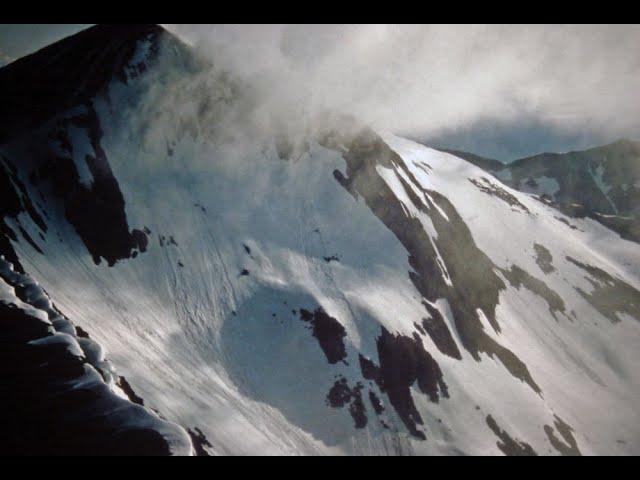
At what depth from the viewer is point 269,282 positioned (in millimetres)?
57750

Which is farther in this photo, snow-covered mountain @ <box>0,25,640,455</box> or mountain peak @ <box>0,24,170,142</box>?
mountain peak @ <box>0,24,170,142</box>

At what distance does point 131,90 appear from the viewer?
6969cm

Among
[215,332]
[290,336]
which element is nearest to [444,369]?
[290,336]

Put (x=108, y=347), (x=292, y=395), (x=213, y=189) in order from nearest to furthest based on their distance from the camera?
(x=108, y=347) < (x=292, y=395) < (x=213, y=189)

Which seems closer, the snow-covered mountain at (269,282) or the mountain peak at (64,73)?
the snow-covered mountain at (269,282)

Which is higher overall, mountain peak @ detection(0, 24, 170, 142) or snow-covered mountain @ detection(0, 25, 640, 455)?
mountain peak @ detection(0, 24, 170, 142)

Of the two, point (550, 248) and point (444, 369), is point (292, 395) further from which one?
point (550, 248)

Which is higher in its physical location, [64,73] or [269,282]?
[64,73]

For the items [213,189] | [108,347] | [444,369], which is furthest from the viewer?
[213,189]

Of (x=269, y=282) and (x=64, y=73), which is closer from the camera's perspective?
(x=269, y=282)

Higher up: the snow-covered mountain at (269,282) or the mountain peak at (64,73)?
the mountain peak at (64,73)

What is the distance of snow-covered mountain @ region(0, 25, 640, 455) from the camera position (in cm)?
4453

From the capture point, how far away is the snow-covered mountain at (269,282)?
146ft

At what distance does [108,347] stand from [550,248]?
4188 inches
